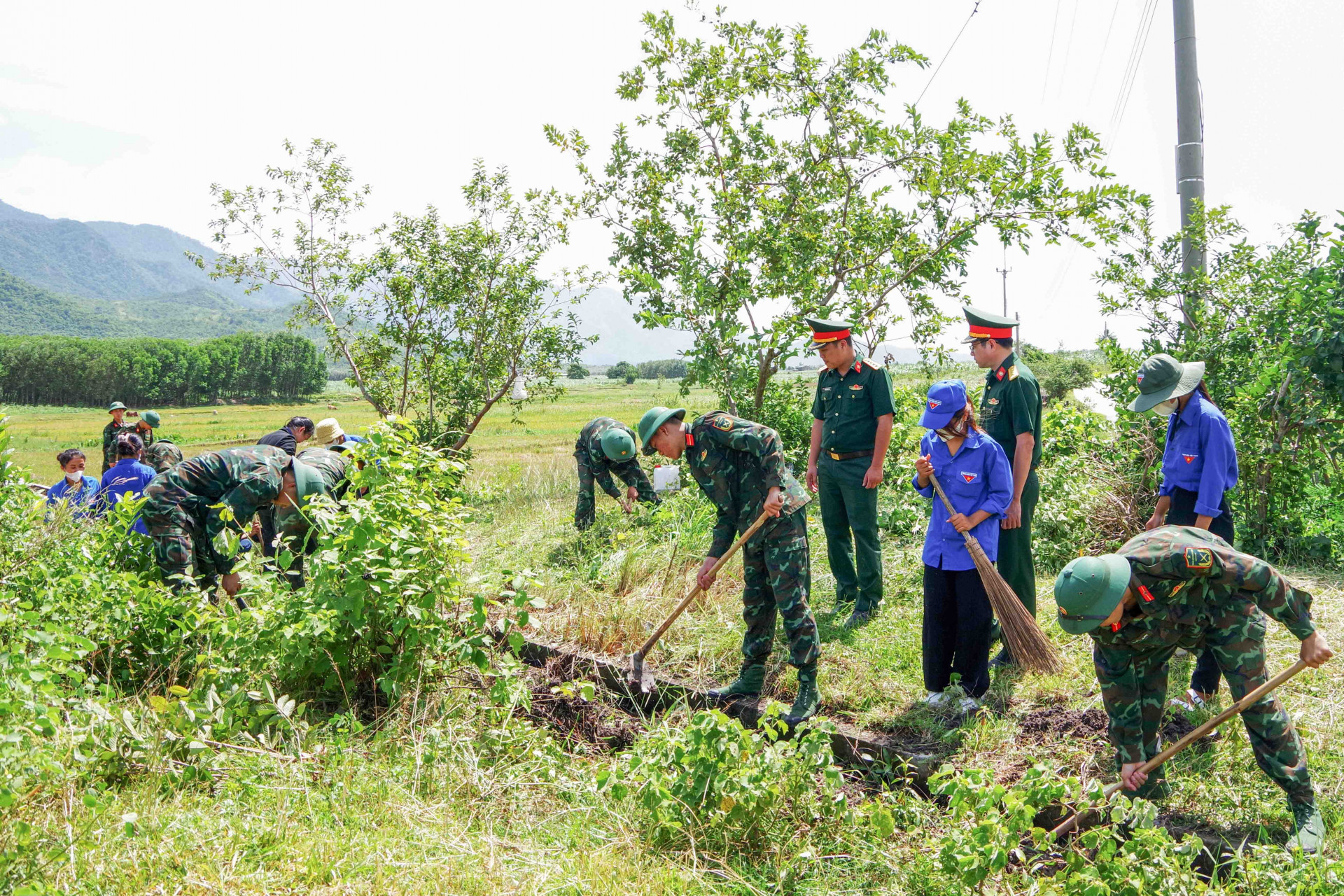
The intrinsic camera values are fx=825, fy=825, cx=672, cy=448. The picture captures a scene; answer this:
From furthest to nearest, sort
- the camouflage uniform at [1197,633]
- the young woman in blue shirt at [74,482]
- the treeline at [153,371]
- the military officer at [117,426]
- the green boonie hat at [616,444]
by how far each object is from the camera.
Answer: the treeline at [153,371] < the military officer at [117,426] < the young woman in blue shirt at [74,482] < the green boonie hat at [616,444] < the camouflage uniform at [1197,633]

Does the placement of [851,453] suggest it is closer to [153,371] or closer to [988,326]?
[988,326]

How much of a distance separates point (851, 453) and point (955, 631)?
1448 millimetres

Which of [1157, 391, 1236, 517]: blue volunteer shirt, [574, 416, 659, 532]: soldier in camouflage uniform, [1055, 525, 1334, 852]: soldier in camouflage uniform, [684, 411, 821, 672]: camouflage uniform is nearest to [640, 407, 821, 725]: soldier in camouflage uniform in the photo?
[684, 411, 821, 672]: camouflage uniform

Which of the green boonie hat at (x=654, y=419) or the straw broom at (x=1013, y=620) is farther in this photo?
the green boonie hat at (x=654, y=419)

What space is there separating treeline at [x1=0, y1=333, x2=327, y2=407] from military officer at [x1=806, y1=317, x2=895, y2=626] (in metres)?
70.6

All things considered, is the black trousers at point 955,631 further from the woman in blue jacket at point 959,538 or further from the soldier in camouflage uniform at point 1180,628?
the soldier in camouflage uniform at point 1180,628

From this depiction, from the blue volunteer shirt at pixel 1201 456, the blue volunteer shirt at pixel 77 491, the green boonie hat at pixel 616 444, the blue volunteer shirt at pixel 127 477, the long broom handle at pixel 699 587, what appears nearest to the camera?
the blue volunteer shirt at pixel 1201 456

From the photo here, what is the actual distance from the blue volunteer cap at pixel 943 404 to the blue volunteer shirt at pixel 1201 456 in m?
1.12

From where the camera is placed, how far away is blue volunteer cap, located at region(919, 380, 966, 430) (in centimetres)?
407

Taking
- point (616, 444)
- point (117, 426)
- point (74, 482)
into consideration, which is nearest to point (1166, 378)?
point (616, 444)

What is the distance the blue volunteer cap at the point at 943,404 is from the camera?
4066mm

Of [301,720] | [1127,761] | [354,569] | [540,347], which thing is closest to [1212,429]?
[1127,761]

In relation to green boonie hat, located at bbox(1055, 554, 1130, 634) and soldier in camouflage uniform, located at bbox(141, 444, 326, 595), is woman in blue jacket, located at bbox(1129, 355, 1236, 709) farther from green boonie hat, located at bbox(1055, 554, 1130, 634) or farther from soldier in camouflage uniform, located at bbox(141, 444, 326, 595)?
soldier in camouflage uniform, located at bbox(141, 444, 326, 595)

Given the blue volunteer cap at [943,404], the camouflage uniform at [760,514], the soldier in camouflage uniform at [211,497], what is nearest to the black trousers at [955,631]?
the camouflage uniform at [760,514]
